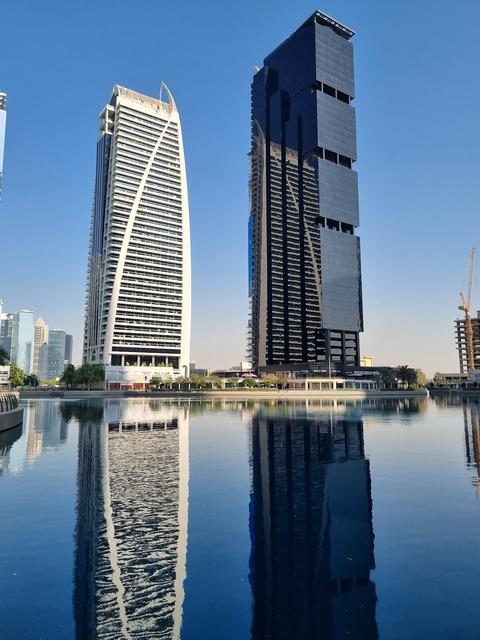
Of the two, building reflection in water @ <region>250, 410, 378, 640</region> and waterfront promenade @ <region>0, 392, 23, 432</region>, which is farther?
waterfront promenade @ <region>0, 392, 23, 432</region>

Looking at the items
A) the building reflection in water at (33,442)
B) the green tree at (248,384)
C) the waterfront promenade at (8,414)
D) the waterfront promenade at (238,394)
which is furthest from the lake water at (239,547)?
the green tree at (248,384)

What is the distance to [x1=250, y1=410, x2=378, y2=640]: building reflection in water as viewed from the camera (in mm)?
12312

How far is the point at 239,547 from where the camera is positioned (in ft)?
→ 57.2

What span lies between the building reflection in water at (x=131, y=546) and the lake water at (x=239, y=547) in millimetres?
62

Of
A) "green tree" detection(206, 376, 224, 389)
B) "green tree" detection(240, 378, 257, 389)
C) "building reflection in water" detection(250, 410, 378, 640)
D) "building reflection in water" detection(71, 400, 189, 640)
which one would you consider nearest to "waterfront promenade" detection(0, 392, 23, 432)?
"building reflection in water" detection(71, 400, 189, 640)

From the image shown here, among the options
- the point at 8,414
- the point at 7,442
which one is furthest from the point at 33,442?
the point at 8,414

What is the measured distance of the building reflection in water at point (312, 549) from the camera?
12.3 metres

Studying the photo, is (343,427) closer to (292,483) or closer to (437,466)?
(437,466)

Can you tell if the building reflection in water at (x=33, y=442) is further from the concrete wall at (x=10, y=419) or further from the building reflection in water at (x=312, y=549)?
the building reflection in water at (x=312, y=549)

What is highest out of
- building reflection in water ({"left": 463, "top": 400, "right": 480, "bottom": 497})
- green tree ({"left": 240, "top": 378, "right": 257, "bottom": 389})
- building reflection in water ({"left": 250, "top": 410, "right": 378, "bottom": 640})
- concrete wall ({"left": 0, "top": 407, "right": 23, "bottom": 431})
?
green tree ({"left": 240, "top": 378, "right": 257, "bottom": 389})

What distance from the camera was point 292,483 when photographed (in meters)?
27.8

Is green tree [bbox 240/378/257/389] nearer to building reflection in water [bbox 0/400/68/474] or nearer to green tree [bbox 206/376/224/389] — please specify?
green tree [bbox 206/376/224/389]

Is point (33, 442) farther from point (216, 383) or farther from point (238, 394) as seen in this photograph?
point (216, 383)

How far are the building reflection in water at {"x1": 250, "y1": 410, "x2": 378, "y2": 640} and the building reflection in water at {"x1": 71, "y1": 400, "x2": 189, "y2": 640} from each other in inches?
108
